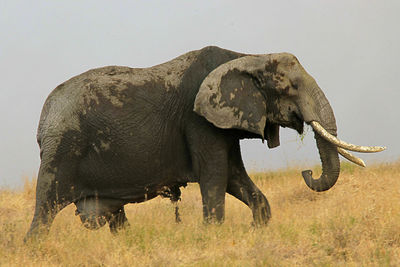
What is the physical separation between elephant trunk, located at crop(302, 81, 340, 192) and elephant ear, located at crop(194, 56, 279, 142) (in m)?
0.72

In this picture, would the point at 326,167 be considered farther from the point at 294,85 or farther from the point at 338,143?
the point at 294,85

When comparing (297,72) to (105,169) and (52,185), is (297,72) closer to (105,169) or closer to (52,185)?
(105,169)

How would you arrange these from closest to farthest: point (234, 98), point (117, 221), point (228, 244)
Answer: point (228, 244) → point (234, 98) → point (117, 221)

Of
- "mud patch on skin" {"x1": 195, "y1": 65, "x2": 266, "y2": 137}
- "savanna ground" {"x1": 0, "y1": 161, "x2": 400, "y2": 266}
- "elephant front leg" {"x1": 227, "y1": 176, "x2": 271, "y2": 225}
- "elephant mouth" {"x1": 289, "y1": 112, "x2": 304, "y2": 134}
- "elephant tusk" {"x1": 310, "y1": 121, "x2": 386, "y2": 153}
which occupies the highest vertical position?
"mud patch on skin" {"x1": 195, "y1": 65, "x2": 266, "y2": 137}

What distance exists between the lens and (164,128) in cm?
989

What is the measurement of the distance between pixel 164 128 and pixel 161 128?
47 mm

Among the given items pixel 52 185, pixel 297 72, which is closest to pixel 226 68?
A: pixel 297 72

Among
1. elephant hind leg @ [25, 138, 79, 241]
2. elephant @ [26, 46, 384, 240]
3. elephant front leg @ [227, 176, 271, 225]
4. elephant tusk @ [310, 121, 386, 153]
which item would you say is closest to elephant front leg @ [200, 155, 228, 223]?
elephant @ [26, 46, 384, 240]

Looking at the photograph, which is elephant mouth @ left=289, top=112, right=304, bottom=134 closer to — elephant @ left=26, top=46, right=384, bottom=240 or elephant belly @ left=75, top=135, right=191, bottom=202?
elephant @ left=26, top=46, right=384, bottom=240

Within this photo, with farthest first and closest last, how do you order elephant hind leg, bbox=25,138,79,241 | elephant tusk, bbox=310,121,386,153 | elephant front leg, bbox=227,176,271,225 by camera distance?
elephant front leg, bbox=227,176,271,225 → elephant hind leg, bbox=25,138,79,241 → elephant tusk, bbox=310,121,386,153

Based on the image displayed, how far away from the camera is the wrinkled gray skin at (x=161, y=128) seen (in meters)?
9.60

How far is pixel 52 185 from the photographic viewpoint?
976 cm

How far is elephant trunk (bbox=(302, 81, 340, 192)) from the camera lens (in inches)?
372

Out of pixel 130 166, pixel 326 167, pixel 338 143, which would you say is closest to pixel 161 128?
pixel 130 166
